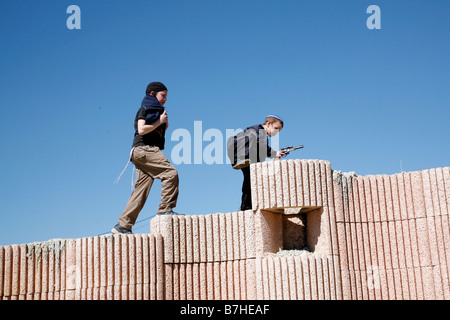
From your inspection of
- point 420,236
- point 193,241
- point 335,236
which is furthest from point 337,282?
point 193,241

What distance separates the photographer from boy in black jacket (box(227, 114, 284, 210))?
8781 mm

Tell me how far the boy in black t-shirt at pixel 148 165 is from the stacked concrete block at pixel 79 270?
521mm

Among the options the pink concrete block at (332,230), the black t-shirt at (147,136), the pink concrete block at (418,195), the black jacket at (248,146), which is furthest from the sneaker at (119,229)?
the pink concrete block at (418,195)

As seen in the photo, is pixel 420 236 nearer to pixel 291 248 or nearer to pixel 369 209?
pixel 369 209

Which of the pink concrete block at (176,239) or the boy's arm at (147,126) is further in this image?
the boy's arm at (147,126)

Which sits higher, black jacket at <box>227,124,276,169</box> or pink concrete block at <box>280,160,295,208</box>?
black jacket at <box>227,124,276,169</box>

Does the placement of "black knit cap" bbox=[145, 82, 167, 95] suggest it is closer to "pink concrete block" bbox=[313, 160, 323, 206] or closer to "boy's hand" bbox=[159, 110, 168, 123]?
"boy's hand" bbox=[159, 110, 168, 123]

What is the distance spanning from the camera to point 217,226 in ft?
27.7

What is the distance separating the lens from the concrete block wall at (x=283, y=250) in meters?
7.86

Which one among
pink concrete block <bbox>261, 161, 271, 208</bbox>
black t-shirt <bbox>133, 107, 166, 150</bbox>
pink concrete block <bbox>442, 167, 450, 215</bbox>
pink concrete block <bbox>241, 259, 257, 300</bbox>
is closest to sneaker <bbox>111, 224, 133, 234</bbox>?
black t-shirt <bbox>133, 107, 166, 150</bbox>

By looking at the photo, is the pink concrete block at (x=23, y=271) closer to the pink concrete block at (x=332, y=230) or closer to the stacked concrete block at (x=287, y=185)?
the stacked concrete block at (x=287, y=185)

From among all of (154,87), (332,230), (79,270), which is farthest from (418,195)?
(79,270)

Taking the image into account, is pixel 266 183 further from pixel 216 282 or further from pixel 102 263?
pixel 102 263

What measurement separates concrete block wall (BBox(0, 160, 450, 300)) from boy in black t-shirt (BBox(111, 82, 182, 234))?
1.01 ft
